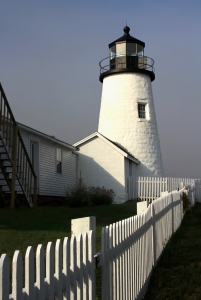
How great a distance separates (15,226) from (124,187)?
14.1m

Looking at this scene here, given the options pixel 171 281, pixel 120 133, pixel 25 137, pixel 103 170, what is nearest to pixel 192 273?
pixel 171 281

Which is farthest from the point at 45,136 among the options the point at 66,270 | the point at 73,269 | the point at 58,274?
the point at 58,274

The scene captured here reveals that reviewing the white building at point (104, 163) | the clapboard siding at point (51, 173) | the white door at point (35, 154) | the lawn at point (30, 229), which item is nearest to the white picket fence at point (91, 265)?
the lawn at point (30, 229)

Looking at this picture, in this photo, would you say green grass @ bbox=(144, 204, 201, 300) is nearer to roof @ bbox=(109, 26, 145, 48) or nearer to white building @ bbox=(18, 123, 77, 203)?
white building @ bbox=(18, 123, 77, 203)

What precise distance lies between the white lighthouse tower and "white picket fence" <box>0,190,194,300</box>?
18.8 metres

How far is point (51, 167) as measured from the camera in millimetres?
21000

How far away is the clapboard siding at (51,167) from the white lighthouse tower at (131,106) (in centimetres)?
423

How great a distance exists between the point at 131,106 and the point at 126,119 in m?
0.89

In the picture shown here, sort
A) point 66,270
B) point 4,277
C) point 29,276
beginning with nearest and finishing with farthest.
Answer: point 4,277 → point 29,276 → point 66,270

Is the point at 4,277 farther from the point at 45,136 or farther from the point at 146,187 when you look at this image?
the point at 146,187

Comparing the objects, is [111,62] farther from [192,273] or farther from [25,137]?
[192,273]

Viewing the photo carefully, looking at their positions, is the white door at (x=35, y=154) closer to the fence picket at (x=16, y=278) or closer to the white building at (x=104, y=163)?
the white building at (x=104, y=163)

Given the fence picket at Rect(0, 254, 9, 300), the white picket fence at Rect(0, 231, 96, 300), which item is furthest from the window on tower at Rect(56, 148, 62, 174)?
the fence picket at Rect(0, 254, 9, 300)

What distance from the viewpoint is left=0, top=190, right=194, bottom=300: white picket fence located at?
2375 millimetres
